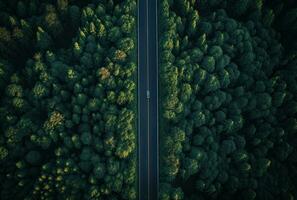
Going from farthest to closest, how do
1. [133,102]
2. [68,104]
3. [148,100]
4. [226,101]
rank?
[226,101] < [148,100] < [133,102] < [68,104]

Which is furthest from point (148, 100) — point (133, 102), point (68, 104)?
point (68, 104)

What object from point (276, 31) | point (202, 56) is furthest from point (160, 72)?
point (276, 31)

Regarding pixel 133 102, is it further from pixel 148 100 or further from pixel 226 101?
pixel 226 101

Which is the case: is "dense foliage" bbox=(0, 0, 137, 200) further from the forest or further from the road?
the road

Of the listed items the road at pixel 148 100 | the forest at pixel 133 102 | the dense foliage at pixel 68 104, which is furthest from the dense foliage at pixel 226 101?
the dense foliage at pixel 68 104

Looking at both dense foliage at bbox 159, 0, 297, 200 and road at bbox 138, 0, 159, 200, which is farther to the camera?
road at bbox 138, 0, 159, 200

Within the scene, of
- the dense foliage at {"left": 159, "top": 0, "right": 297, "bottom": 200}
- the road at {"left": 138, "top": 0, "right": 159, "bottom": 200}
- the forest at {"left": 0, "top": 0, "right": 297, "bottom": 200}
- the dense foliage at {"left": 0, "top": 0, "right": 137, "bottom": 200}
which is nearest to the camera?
the dense foliage at {"left": 0, "top": 0, "right": 137, "bottom": 200}

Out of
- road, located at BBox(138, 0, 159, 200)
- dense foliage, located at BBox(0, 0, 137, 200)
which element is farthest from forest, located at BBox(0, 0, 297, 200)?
road, located at BBox(138, 0, 159, 200)
